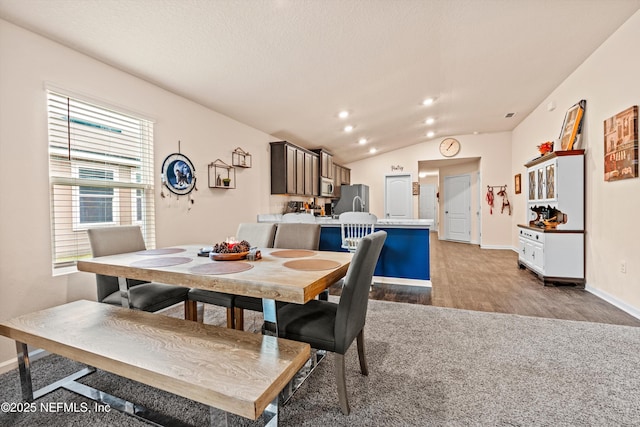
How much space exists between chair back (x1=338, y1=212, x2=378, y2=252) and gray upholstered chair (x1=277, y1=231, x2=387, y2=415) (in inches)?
76.1

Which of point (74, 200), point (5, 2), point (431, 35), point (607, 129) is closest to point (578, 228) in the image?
point (607, 129)

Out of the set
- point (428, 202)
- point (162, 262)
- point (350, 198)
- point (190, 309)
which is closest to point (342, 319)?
point (162, 262)

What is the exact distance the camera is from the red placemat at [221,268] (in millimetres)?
1602

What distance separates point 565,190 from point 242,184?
4492 mm

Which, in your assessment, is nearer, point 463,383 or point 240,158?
point 463,383

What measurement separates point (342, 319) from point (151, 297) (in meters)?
1.47

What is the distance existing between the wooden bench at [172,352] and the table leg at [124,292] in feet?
0.42

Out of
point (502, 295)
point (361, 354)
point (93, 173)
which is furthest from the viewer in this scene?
point (502, 295)

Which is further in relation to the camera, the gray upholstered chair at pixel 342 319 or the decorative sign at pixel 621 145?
the decorative sign at pixel 621 145

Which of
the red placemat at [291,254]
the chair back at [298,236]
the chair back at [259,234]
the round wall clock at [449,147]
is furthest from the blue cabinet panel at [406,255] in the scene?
the round wall clock at [449,147]

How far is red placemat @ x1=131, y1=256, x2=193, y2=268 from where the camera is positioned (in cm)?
176

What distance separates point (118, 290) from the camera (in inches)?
88.7

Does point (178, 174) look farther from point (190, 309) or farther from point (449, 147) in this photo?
point (449, 147)

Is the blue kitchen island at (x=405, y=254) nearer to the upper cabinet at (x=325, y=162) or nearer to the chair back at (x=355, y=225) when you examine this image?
the chair back at (x=355, y=225)
